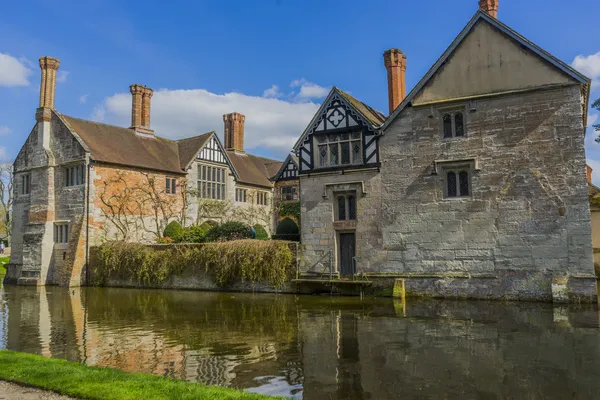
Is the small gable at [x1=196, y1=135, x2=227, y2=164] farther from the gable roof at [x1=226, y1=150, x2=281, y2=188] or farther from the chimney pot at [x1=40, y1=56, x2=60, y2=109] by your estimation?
the chimney pot at [x1=40, y1=56, x2=60, y2=109]

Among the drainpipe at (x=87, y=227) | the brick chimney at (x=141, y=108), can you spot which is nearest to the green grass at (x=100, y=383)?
the drainpipe at (x=87, y=227)

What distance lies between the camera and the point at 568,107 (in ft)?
50.2

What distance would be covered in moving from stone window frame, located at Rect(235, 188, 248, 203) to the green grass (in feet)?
86.0

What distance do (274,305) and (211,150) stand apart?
17.7 metres

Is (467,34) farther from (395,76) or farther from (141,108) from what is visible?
(141,108)

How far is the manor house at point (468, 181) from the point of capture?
1522cm

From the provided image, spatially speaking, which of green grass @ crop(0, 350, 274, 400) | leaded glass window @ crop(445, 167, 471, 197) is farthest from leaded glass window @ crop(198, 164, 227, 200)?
green grass @ crop(0, 350, 274, 400)

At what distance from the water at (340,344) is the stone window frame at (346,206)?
14.6 feet

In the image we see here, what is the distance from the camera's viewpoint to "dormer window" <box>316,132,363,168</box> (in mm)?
19203

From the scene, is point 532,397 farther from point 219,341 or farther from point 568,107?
point 568,107

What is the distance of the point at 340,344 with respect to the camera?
919 centimetres

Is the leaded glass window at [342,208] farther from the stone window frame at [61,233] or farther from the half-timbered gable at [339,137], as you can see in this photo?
the stone window frame at [61,233]

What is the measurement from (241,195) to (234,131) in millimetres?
6405

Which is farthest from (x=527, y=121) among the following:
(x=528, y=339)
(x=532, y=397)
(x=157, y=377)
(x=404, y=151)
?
(x=157, y=377)
